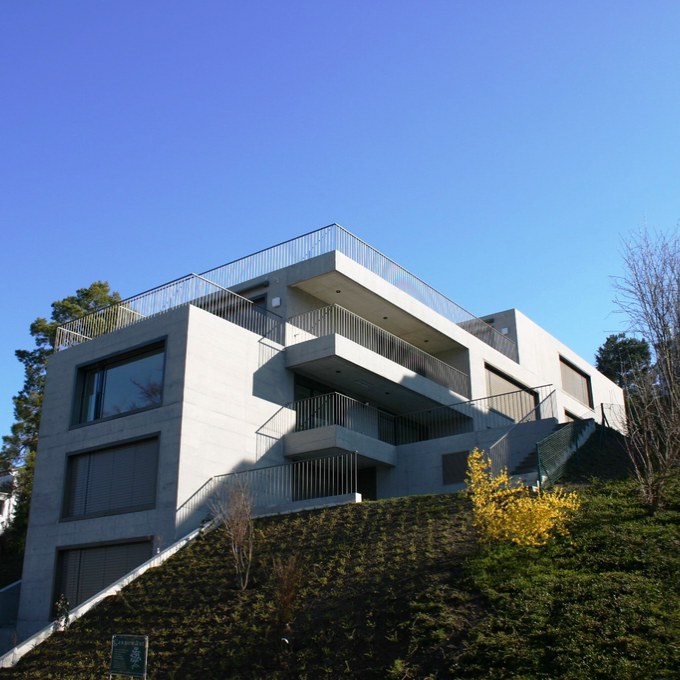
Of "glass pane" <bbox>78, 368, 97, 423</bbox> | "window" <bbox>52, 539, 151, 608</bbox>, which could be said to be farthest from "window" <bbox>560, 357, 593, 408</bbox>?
"window" <bbox>52, 539, 151, 608</bbox>

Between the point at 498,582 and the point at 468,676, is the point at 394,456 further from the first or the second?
the point at 468,676

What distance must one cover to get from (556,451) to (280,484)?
26.6ft

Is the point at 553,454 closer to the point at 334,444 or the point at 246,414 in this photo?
the point at 334,444

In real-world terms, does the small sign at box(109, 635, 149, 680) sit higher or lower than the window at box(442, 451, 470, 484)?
lower

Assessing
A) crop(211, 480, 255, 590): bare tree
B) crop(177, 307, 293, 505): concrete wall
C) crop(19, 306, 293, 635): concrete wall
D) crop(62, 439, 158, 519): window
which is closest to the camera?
crop(211, 480, 255, 590): bare tree

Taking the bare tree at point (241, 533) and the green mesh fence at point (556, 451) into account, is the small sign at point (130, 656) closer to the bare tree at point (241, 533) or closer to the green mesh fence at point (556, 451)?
the bare tree at point (241, 533)

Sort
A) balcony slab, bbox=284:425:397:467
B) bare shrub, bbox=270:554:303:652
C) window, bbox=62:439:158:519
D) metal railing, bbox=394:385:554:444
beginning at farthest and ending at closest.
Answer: metal railing, bbox=394:385:554:444
balcony slab, bbox=284:425:397:467
window, bbox=62:439:158:519
bare shrub, bbox=270:554:303:652

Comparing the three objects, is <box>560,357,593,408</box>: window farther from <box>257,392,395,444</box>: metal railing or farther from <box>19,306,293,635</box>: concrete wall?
<box>19,306,293,635</box>: concrete wall

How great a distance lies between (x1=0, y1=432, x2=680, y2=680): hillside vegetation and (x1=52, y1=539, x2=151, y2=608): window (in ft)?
11.3

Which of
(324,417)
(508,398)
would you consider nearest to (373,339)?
(324,417)

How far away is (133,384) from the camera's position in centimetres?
2314

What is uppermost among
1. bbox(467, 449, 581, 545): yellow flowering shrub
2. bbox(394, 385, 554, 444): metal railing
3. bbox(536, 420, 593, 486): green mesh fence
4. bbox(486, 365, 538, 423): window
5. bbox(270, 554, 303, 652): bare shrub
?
bbox(486, 365, 538, 423): window

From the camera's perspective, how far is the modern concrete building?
2133 cm

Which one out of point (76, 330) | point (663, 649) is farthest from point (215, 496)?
point (663, 649)
